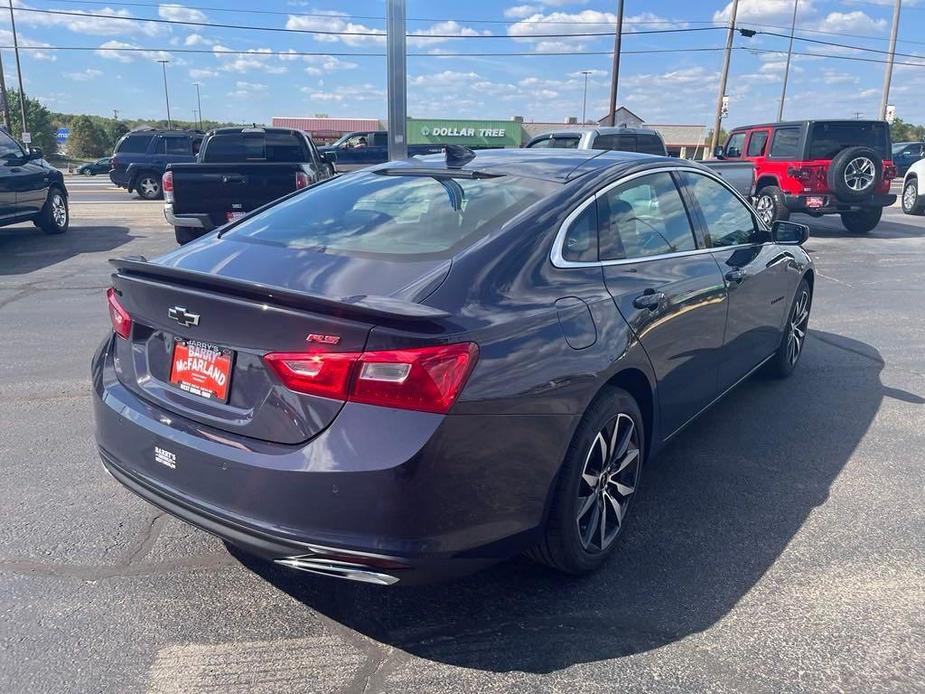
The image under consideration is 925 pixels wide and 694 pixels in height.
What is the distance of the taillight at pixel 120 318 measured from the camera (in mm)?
2874

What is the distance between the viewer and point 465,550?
2.40 meters

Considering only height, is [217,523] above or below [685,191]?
below

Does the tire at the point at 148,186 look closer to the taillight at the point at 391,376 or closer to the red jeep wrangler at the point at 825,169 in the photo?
the red jeep wrangler at the point at 825,169

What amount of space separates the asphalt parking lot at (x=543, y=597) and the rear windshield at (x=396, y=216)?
1.33m

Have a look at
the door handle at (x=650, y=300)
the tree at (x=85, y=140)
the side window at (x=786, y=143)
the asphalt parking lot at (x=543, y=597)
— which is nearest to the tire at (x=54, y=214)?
the asphalt parking lot at (x=543, y=597)

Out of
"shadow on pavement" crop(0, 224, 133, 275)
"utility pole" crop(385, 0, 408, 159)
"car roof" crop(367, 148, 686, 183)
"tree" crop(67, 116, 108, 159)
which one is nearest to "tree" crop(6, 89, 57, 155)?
"tree" crop(67, 116, 108, 159)

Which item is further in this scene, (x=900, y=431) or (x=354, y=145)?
(x=354, y=145)

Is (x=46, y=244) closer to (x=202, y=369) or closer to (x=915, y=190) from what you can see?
(x=202, y=369)

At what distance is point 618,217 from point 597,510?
1275 mm

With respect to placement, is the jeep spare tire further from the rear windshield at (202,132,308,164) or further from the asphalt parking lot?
the asphalt parking lot

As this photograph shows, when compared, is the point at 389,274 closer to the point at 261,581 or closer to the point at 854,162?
the point at 261,581

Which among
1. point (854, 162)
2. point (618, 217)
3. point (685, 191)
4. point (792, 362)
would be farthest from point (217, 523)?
point (854, 162)

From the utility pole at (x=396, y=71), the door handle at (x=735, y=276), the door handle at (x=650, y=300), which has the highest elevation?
the utility pole at (x=396, y=71)

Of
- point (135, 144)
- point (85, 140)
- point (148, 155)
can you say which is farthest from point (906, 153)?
point (85, 140)
